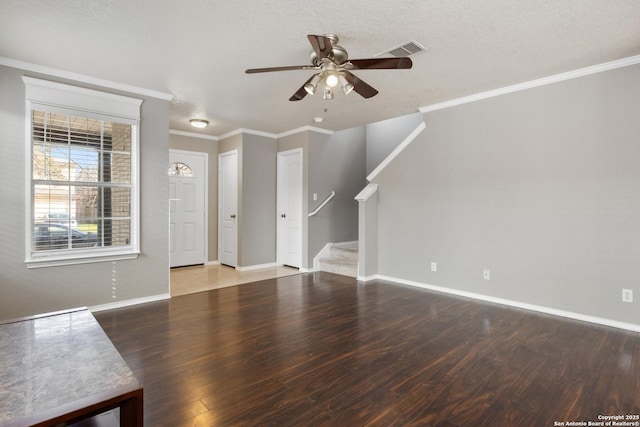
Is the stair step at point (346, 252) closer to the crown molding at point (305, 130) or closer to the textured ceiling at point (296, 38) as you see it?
the crown molding at point (305, 130)

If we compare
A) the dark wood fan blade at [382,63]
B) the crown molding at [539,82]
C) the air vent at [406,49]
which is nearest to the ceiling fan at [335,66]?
the dark wood fan blade at [382,63]

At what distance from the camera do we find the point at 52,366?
1.48 metres

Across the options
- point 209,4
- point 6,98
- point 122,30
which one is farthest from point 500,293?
point 6,98

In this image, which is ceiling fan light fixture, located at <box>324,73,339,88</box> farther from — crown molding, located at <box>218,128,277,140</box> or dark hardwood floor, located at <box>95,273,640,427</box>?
crown molding, located at <box>218,128,277,140</box>

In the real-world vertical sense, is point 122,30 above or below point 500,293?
above

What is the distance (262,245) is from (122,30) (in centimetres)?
403

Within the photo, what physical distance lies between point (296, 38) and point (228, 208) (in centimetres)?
406

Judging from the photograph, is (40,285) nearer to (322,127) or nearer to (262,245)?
(262,245)

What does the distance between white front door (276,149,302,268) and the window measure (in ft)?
8.87

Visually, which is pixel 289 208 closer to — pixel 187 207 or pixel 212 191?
pixel 212 191

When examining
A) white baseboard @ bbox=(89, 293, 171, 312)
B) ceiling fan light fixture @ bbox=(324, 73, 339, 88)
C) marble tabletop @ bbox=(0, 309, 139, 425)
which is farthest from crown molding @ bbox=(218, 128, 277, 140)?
marble tabletop @ bbox=(0, 309, 139, 425)

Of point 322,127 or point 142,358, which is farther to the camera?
point 322,127

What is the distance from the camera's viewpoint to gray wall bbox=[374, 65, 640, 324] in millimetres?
3057

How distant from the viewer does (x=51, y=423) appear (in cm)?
111
